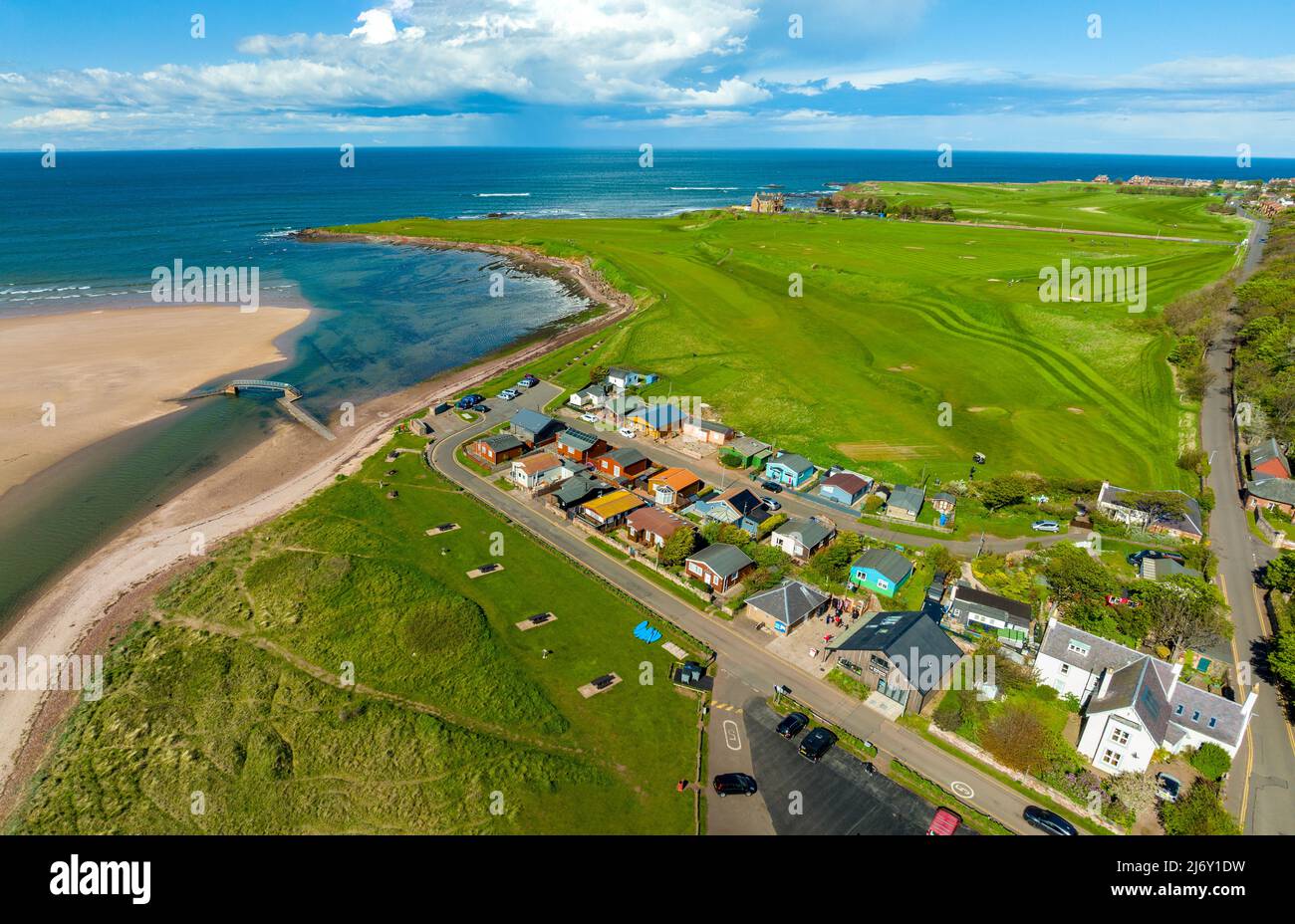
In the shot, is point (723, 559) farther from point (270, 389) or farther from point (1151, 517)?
point (270, 389)

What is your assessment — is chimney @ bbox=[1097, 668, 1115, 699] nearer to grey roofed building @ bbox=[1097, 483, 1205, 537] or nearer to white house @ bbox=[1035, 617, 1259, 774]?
white house @ bbox=[1035, 617, 1259, 774]

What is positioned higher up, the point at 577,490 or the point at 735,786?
the point at 577,490

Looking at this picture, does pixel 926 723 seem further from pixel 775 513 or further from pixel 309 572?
pixel 309 572

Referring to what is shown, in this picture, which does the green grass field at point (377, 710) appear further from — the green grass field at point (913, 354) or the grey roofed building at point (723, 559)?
the green grass field at point (913, 354)

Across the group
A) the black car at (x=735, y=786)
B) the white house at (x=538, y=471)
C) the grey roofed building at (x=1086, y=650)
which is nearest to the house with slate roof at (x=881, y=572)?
the grey roofed building at (x=1086, y=650)

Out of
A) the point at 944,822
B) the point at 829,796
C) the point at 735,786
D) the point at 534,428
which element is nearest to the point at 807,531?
the point at 829,796

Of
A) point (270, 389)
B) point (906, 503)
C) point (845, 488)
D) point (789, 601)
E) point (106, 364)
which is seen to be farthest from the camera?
point (106, 364)

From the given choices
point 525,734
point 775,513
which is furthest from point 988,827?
point 775,513
